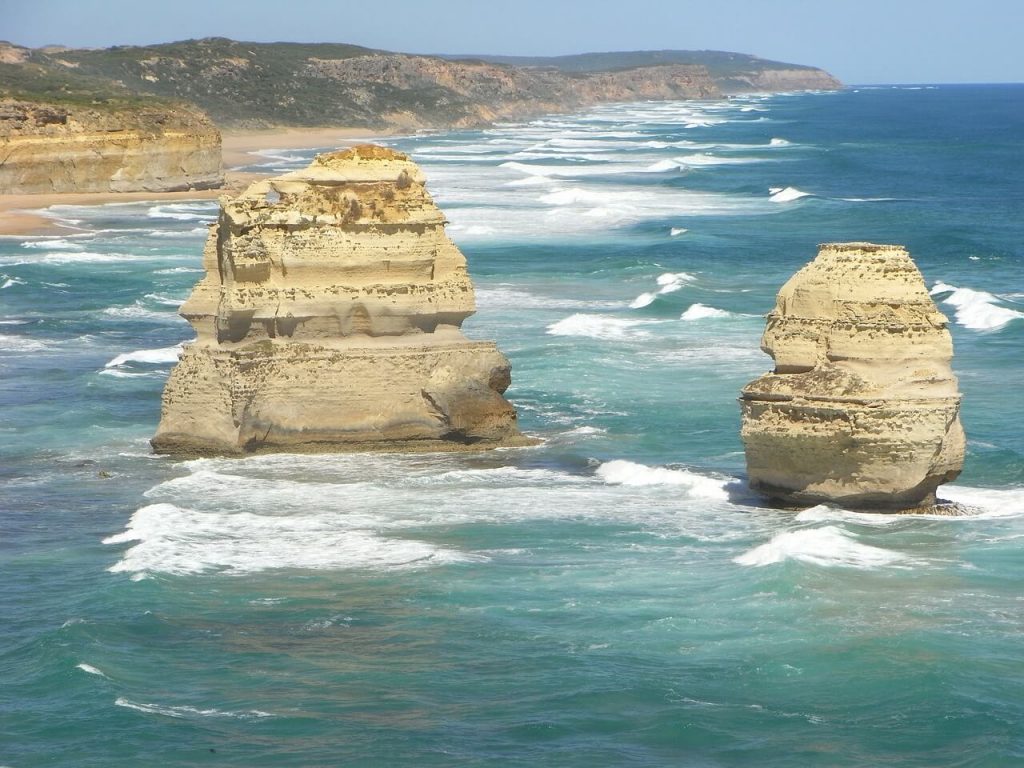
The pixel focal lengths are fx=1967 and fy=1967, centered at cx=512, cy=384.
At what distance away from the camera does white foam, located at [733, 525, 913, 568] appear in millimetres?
19453

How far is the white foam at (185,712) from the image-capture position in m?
15.9

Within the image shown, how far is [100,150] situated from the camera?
77.1 meters

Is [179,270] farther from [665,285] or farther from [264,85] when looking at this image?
[264,85]

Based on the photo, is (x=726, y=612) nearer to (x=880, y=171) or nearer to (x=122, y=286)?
(x=122, y=286)

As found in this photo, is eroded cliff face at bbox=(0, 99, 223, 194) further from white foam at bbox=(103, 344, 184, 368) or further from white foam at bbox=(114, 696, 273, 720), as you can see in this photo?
white foam at bbox=(114, 696, 273, 720)

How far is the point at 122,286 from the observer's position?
47625 mm

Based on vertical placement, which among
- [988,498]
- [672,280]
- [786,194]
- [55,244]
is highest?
[988,498]

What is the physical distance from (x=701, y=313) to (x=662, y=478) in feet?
53.8

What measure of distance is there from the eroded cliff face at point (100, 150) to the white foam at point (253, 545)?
54873 millimetres

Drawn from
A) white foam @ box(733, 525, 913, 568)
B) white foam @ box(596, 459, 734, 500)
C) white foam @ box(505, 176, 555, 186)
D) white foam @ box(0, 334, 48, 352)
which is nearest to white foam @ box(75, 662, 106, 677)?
white foam @ box(733, 525, 913, 568)

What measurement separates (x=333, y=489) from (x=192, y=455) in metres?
2.99

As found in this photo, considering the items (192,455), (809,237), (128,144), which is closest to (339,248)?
(192,455)

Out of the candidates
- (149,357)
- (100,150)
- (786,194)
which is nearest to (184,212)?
(100,150)

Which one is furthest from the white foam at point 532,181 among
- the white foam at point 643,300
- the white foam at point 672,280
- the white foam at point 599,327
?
the white foam at point 599,327
